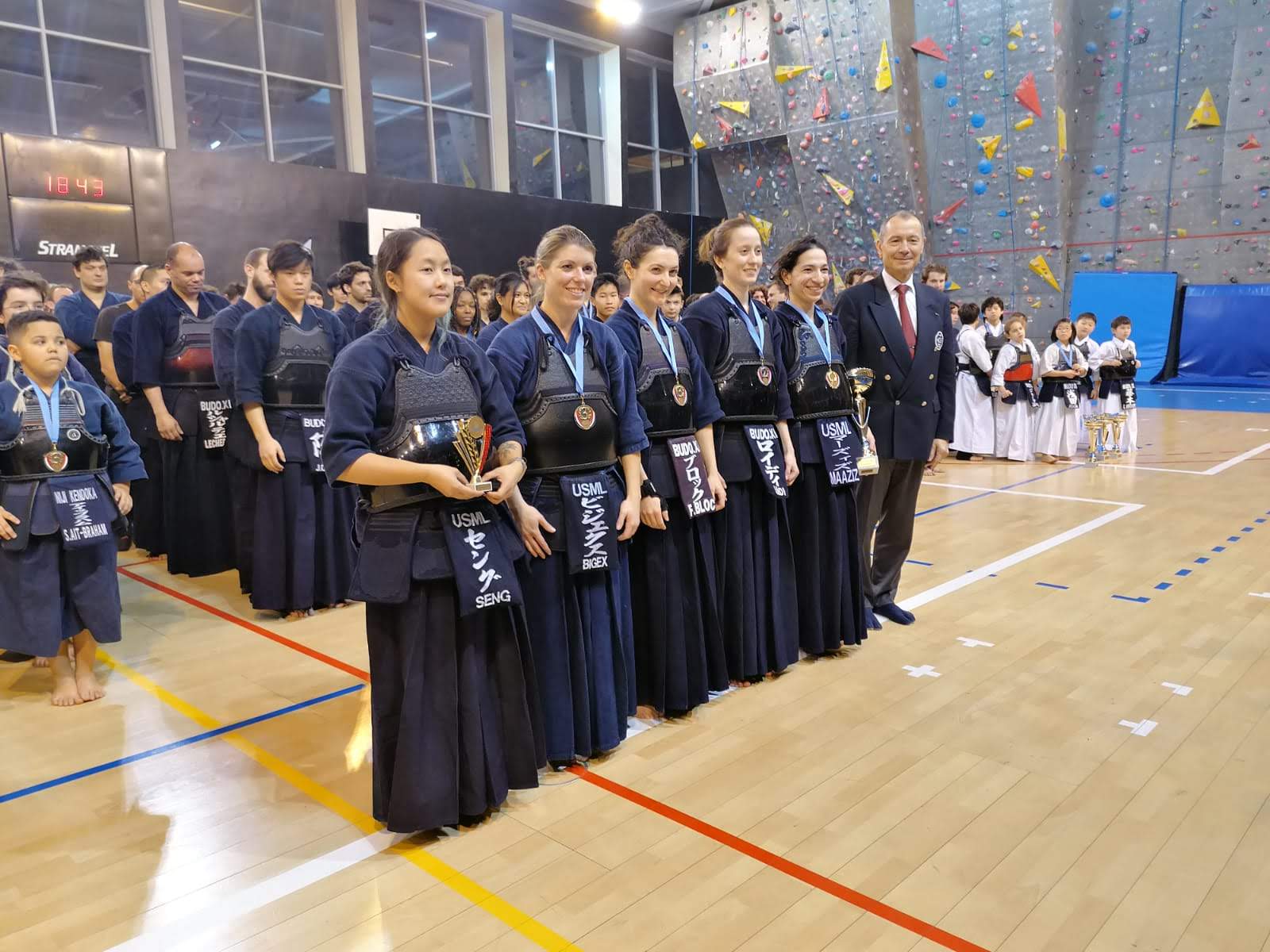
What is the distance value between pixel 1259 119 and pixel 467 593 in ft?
51.3

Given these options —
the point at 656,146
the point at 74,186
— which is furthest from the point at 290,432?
the point at 656,146

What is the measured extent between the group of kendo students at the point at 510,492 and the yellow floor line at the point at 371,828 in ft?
0.35

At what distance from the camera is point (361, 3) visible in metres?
12.1

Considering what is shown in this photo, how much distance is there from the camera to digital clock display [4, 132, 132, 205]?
8477 mm

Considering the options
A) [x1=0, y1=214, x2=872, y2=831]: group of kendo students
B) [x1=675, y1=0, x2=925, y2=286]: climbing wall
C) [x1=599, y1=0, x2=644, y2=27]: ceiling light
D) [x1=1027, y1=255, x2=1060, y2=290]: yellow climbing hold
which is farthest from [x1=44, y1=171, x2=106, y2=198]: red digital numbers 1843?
[x1=1027, y1=255, x2=1060, y2=290]: yellow climbing hold

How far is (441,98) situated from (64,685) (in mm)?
12981

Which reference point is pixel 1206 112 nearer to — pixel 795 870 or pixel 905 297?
pixel 905 297

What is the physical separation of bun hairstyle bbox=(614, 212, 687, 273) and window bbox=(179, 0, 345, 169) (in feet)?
31.1

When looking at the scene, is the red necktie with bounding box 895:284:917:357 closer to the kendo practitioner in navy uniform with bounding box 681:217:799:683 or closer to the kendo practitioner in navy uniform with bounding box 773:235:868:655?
the kendo practitioner in navy uniform with bounding box 773:235:868:655

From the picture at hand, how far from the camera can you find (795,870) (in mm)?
2350

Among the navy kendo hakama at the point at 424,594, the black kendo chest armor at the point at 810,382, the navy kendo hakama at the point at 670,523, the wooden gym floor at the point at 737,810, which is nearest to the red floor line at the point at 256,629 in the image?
the wooden gym floor at the point at 737,810

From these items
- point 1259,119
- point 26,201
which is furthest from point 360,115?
point 1259,119

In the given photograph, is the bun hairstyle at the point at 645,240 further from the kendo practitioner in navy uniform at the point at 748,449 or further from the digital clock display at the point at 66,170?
the digital clock display at the point at 66,170

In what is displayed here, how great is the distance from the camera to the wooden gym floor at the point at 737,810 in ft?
7.07
